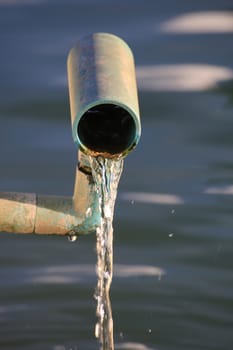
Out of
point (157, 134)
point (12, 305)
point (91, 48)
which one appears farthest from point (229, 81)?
point (12, 305)

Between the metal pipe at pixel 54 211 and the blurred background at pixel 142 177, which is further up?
the blurred background at pixel 142 177

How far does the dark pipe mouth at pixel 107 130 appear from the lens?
211cm

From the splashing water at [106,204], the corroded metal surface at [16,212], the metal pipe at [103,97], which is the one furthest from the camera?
Answer: the corroded metal surface at [16,212]

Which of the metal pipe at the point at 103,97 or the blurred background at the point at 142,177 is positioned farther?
the blurred background at the point at 142,177

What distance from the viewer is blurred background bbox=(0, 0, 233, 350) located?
2.91 metres

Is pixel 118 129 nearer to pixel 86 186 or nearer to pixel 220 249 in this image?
pixel 86 186

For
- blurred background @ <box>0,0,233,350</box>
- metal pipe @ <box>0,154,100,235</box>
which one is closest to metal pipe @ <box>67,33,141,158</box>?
metal pipe @ <box>0,154,100,235</box>

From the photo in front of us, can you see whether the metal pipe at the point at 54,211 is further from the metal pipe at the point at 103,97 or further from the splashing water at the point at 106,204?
the metal pipe at the point at 103,97

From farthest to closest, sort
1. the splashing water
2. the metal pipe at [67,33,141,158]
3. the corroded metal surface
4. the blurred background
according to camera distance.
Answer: the blurred background, the corroded metal surface, the splashing water, the metal pipe at [67,33,141,158]

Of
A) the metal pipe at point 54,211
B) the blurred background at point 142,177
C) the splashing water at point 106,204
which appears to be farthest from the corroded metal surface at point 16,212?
the blurred background at point 142,177

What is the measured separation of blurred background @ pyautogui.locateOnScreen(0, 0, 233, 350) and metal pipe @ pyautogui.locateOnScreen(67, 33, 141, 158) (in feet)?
2.37

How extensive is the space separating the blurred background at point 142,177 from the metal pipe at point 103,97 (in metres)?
Result: 0.72

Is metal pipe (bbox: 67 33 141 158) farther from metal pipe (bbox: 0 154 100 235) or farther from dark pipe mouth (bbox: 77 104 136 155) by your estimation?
metal pipe (bbox: 0 154 100 235)

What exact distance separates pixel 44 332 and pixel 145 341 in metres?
0.38
